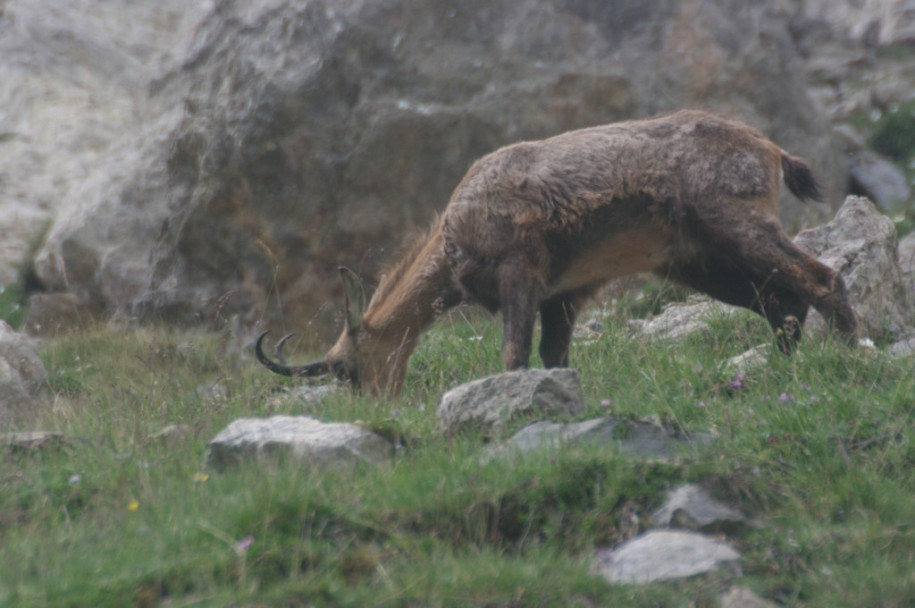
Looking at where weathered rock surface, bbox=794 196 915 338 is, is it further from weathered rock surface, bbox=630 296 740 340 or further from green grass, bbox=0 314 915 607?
green grass, bbox=0 314 915 607

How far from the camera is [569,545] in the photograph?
3590 mm

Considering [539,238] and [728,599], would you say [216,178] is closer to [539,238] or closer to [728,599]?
[539,238]

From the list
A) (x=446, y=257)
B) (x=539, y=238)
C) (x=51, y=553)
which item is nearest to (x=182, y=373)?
(x=446, y=257)

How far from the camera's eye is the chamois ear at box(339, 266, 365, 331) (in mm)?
6730

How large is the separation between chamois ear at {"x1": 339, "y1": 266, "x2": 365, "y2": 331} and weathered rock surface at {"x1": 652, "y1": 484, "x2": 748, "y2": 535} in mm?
3379

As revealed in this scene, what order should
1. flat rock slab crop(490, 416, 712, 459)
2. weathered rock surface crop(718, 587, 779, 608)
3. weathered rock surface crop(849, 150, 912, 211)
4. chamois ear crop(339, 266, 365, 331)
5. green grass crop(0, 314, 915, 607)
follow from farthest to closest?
weathered rock surface crop(849, 150, 912, 211) < chamois ear crop(339, 266, 365, 331) < flat rock slab crop(490, 416, 712, 459) < green grass crop(0, 314, 915, 607) < weathered rock surface crop(718, 587, 779, 608)

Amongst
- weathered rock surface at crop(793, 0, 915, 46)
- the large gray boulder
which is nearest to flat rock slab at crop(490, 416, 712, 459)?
the large gray boulder

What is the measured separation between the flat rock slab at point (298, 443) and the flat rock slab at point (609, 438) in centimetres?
51

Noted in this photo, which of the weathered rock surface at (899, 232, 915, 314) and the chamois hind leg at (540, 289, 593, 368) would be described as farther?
the weathered rock surface at (899, 232, 915, 314)

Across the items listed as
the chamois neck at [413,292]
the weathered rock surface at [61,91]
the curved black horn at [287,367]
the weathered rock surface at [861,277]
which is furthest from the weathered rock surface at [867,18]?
the curved black horn at [287,367]

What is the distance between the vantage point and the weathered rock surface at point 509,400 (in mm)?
4520

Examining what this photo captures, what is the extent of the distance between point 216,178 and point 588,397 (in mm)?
5666

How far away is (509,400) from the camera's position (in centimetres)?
458

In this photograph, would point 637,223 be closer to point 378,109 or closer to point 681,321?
point 681,321
